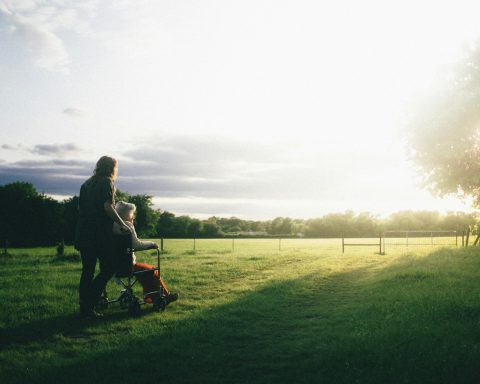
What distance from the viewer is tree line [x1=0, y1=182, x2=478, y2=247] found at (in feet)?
215

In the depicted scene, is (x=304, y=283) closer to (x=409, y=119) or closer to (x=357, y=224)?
(x=409, y=119)

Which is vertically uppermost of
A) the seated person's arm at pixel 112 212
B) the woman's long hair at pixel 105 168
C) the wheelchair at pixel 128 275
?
the woman's long hair at pixel 105 168

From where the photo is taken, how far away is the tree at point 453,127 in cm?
2350

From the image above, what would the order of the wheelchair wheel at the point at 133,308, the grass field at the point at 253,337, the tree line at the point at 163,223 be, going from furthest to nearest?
the tree line at the point at 163,223 < the wheelchair wheel at the point at 133,308 < the grass field at the point at 253,337

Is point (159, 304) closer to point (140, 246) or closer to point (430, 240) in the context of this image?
point (140, 246)

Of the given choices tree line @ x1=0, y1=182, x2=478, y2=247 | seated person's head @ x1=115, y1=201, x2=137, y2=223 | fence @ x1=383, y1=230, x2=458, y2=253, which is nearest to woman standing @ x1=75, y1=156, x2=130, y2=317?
seated person's head @ x1=115, y1=201, x2=137, y2=223

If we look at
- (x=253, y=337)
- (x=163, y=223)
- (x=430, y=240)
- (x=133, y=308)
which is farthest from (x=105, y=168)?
(x=163, y=223)

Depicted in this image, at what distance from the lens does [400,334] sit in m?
6.82

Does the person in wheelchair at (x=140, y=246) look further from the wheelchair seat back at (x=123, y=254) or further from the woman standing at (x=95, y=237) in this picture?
the woman standing at (x=95, y=237)

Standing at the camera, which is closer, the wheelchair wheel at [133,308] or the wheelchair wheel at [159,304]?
the wheelchair wheel at [133,308]

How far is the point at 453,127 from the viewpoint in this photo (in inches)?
939

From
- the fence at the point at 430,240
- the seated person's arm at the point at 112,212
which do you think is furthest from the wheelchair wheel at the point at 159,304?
the fence at the point at 430,240

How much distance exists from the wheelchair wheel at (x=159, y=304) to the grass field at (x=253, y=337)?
6.5 inches

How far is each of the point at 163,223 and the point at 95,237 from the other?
282ft
